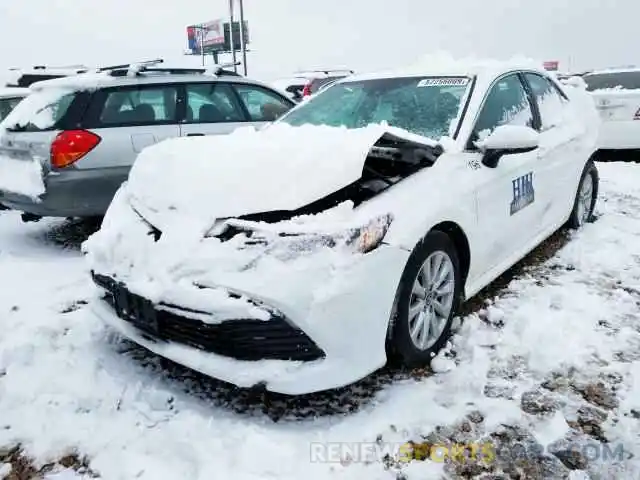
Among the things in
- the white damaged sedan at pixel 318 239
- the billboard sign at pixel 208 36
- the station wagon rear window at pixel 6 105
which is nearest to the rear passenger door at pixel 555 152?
the white damaged sedan at pixel 318 239

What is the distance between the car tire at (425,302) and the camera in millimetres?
2584

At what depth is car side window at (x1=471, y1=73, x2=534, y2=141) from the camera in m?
3.33

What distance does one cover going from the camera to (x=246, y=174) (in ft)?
8.42

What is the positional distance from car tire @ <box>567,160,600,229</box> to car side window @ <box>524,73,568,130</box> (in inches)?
24.0

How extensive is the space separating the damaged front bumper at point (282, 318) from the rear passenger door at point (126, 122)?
258 centimetres

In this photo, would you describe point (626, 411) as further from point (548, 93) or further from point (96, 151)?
point (96, 151)

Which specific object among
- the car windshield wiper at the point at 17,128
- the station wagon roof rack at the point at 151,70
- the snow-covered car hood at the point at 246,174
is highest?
the station wagon roof rack at the point at 151,70

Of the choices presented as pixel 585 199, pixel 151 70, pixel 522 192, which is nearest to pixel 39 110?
pixel 151 70

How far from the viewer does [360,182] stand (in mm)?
2721

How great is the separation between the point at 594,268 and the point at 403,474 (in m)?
2.62

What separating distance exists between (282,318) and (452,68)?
226 cm

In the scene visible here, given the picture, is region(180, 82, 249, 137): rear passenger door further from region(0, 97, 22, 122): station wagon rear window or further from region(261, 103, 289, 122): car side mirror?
region(0, 97, 22, 122): station wagon rear window

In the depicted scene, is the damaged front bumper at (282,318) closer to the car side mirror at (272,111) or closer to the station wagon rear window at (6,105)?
the car side mirror at (272,111)

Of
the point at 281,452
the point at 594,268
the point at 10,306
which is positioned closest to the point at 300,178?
the point at 281,452
